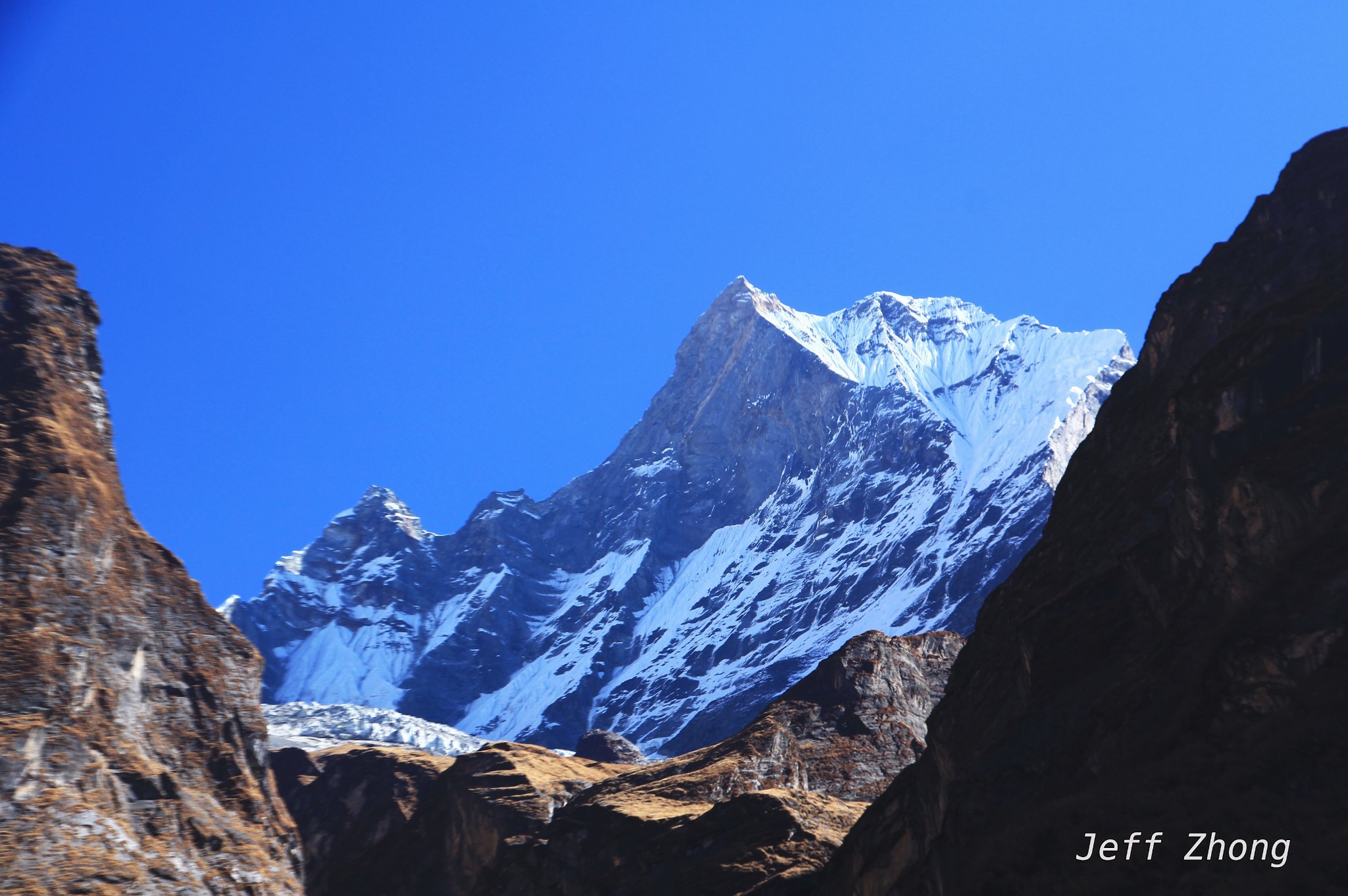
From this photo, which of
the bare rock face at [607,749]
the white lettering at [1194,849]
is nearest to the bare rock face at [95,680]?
the white lettering at [1194,849]

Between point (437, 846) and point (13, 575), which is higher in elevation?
point (13, 575)

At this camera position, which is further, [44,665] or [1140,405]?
[44,665]

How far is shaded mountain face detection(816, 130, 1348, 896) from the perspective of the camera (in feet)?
70.6

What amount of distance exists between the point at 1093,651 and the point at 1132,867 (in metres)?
8.97

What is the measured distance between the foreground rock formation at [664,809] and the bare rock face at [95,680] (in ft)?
38.9

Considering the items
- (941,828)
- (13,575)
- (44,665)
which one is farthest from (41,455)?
(941,828)

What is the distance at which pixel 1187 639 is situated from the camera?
26672 millimetres

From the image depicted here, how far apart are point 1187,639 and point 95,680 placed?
49421 millimetres

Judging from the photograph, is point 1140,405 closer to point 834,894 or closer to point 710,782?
point 834,894

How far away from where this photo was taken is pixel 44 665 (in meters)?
54.8

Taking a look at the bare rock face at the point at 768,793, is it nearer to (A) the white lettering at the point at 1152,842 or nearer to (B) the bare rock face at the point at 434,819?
(B) the bare rock face at the point at 434,819

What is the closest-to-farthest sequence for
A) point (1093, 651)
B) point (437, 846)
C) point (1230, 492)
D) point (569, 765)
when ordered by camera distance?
point (1230, 492)
point (1093, 651)
point (437, 846)
point (569, 765)

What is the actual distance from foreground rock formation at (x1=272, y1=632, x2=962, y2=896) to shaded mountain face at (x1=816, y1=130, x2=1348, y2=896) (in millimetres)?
7344

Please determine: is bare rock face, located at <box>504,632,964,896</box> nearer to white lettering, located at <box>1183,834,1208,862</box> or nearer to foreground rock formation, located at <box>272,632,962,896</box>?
foreground rock formation, located at <box>272,632,962,896</box>
